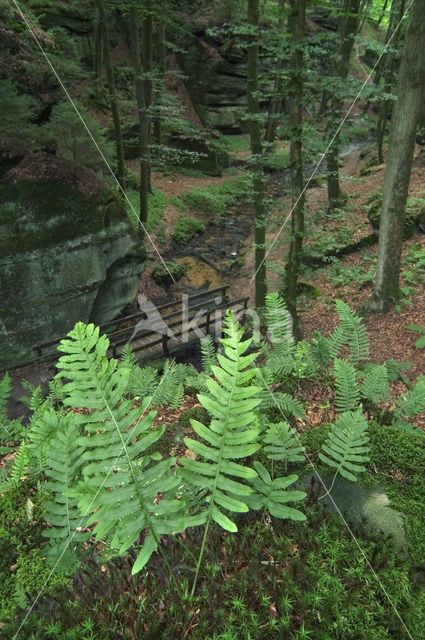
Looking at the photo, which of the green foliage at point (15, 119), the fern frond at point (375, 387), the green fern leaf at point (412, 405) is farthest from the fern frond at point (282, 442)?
the green foliage at point (15, 119)

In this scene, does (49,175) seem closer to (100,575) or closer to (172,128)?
(100,575)

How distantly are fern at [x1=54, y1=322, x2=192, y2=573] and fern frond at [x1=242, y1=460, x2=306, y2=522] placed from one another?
1.30 ft

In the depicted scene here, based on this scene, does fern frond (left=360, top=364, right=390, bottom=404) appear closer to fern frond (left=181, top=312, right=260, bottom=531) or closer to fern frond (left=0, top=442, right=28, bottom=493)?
fern frond (left=181, top=312, right=260, bottom=531)

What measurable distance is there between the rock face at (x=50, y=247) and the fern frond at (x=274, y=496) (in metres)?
9.25

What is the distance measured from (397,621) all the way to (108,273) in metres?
11.3

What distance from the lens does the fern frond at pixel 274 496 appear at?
2.00m

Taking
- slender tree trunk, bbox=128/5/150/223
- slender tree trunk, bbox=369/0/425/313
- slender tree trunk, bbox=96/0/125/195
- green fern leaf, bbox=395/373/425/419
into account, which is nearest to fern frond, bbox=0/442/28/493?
green fern leaf, bbox=395/373/425/419

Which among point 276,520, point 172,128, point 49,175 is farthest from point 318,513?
point 172,128

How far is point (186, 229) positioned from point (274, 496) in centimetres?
1689

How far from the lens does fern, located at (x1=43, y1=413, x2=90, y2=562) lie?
7.41ft

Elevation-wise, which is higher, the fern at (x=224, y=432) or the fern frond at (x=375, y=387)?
the fern at (x=224, y=432)

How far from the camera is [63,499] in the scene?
2.40 metres

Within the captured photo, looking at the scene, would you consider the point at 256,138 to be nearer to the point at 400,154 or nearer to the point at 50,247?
the point at 400,154

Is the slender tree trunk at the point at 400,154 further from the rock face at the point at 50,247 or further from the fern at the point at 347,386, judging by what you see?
the rock face at the point at 50,247
